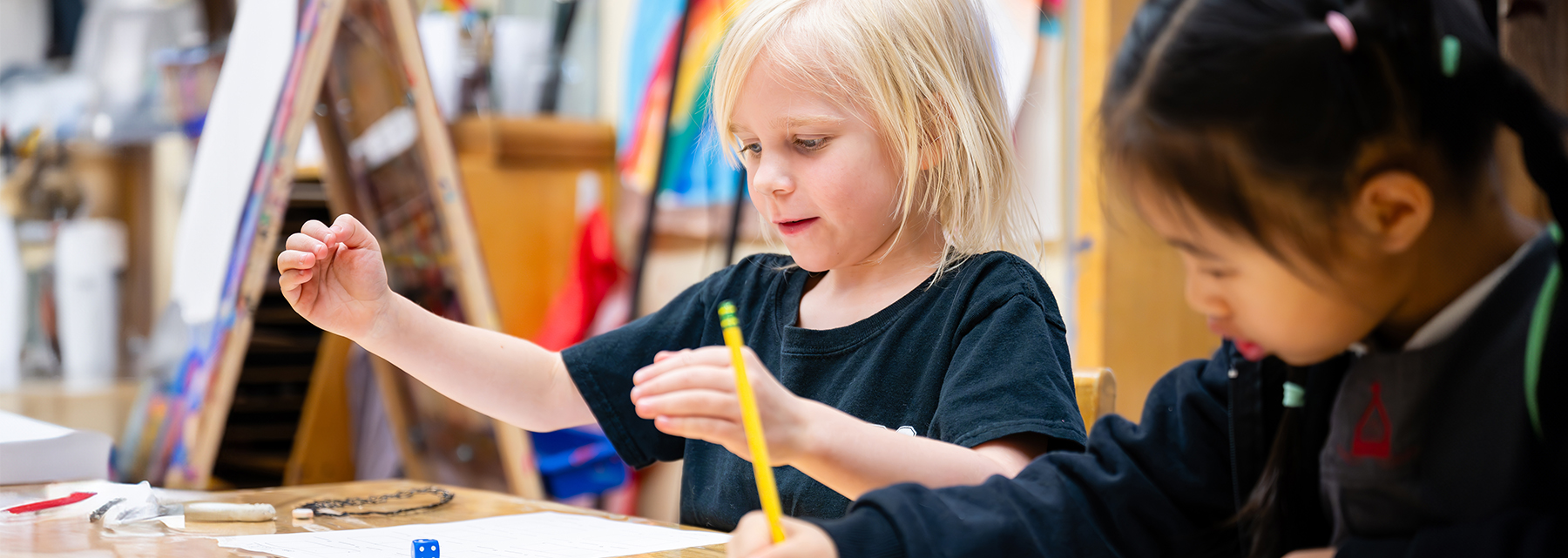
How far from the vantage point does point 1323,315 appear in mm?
522

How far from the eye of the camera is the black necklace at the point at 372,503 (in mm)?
884

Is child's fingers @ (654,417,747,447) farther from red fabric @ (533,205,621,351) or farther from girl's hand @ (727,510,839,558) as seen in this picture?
red fabric @ (533,205,621,351)

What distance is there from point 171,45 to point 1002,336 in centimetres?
244

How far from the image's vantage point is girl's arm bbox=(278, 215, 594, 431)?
0.88 metres

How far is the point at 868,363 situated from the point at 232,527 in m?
0.45

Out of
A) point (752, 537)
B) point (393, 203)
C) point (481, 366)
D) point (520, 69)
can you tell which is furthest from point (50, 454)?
point (520, 69)

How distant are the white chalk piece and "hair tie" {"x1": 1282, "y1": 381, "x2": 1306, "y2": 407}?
0.66 m

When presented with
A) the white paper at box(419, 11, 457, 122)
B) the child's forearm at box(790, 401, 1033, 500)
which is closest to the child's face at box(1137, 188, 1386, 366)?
the child's forearm at box(790, 401, 1033, 500)

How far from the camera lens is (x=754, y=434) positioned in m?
0.52

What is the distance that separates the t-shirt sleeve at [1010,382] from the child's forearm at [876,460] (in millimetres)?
30

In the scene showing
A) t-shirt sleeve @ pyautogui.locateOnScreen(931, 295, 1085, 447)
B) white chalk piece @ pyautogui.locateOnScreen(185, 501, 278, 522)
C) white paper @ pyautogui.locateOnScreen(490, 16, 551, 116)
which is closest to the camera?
t-shirt sleeve @ pyautogui.locateOnScreen(931, 295, 1085, 447)

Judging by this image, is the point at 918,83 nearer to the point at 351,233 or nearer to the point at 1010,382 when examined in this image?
the point at 1010,382

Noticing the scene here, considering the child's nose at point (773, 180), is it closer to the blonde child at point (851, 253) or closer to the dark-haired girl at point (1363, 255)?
the blonde child at point (851, 253)

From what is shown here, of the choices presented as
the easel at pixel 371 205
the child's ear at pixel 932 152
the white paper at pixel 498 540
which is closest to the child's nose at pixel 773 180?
the child's ear at pixel 932 152
